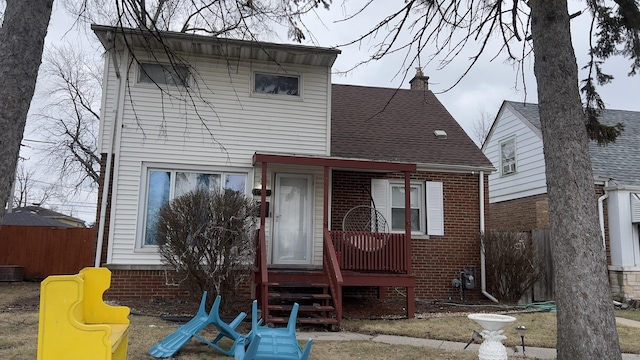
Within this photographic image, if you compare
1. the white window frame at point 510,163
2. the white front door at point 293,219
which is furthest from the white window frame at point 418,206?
the white window frame at point 510,163

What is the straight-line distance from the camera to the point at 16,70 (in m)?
3.62

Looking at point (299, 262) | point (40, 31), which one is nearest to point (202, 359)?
point (40, 31)

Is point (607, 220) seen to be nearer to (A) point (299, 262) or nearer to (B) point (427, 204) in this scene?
(B) point (427, 204)

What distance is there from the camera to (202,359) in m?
5.57

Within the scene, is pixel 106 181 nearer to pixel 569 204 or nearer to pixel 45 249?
pixel 45 249

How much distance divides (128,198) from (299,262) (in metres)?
3.77

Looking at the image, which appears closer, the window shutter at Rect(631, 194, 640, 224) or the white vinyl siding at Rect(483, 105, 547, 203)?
the window shutter at Rect(631, 194, 640, 224)

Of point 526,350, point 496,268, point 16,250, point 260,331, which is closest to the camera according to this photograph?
point 260,331

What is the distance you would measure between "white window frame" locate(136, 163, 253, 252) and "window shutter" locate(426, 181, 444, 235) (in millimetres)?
4359

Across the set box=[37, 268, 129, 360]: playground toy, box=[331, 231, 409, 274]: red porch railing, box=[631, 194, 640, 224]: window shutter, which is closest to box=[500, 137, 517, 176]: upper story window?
box=[631, 194, 640, 224]: window shutter

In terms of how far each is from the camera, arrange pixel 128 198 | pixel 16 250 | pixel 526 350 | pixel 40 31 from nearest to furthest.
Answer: pixel 40 31 → pixel 526 350 → pixel 128 198 → pixel 16 250

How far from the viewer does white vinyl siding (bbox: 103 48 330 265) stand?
32.3 ft

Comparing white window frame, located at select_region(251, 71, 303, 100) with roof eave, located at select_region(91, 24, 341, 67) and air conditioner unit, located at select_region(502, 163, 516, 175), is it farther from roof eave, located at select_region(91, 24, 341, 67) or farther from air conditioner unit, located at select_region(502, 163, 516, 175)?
air conditioner unit, located at select_region(502, 163, 516, 175)

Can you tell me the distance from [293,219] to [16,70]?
292 inches
